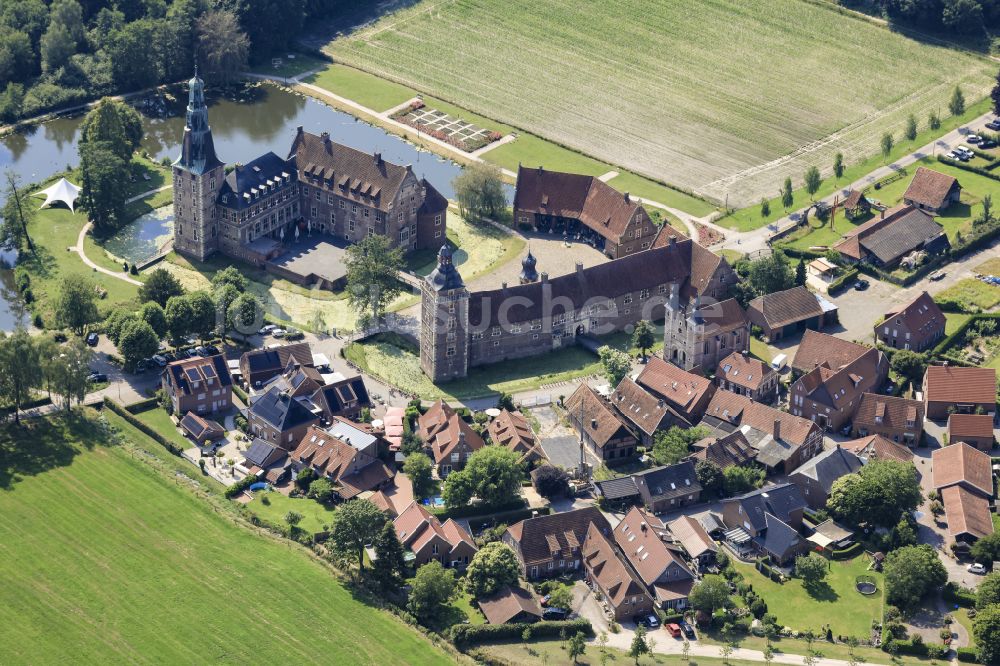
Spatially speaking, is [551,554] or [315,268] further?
[315,268]

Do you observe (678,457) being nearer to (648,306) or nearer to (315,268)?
(648,306)

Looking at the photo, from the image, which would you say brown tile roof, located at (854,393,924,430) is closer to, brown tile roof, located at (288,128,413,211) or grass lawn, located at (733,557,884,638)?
grass lawn, located at (733,557,884,638)

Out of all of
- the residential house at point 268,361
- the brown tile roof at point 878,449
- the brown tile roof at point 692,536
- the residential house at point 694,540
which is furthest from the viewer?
the residential house at point 268,361

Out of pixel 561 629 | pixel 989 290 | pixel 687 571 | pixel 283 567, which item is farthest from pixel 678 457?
pixel 989 290

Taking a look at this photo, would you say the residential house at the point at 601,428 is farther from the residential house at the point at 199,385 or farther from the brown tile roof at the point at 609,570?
the residential house at the point at 199,385

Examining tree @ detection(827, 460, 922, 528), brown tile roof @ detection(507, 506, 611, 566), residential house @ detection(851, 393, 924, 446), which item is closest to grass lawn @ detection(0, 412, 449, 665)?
brown tile roof @ detection(507, 506, 611, 566)

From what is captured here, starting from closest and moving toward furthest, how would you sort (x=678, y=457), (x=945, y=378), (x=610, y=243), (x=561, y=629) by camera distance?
(x=561, y=629), (x=678, y=457), (x=945, y=378), (x=610, y=243)

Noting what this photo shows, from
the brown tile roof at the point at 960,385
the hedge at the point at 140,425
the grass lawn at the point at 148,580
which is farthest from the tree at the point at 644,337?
the hedge at the point at 140,425
